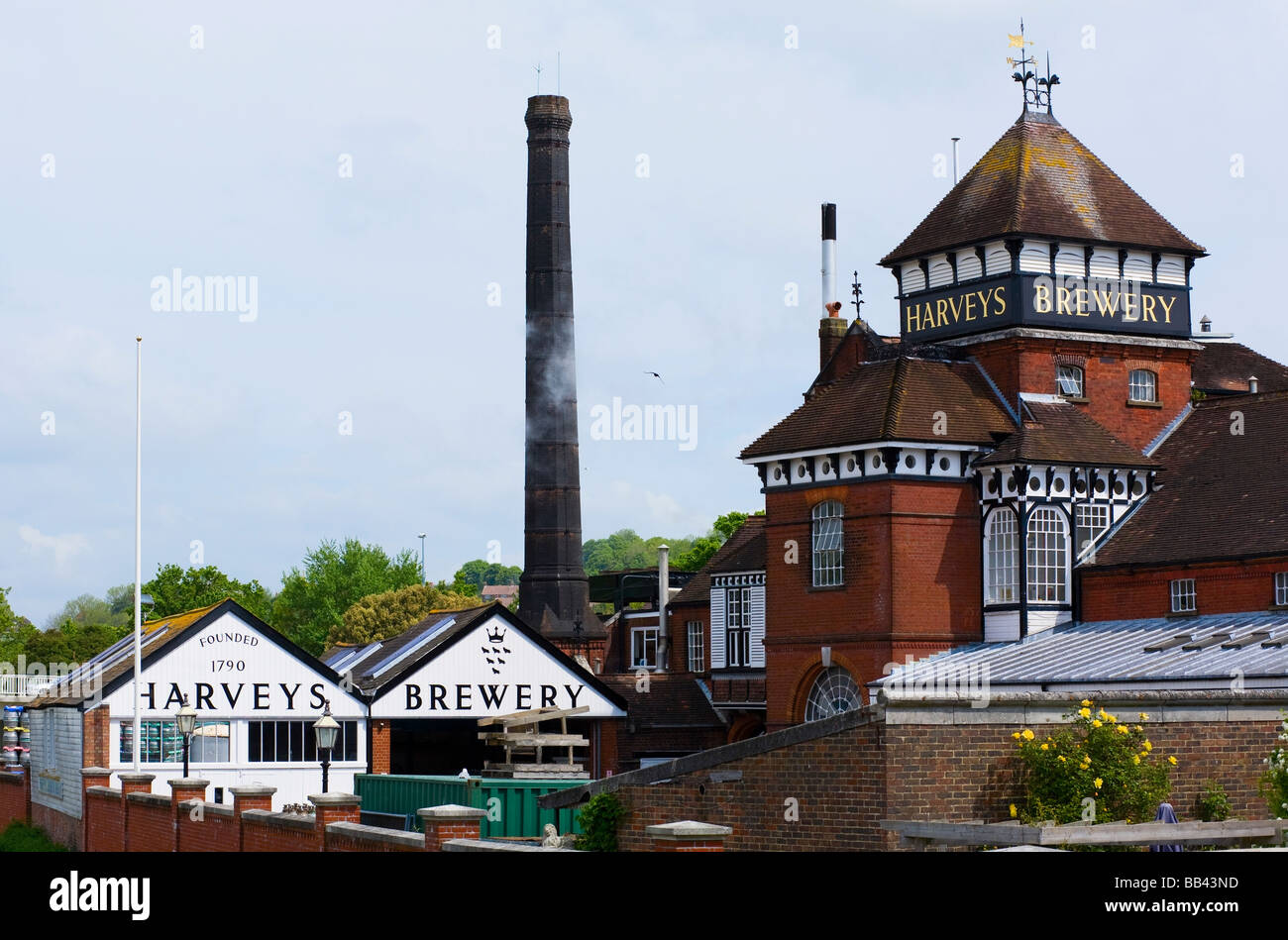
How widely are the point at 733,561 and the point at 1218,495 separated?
1909cm

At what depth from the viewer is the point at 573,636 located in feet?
223

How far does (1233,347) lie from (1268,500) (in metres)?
19.1

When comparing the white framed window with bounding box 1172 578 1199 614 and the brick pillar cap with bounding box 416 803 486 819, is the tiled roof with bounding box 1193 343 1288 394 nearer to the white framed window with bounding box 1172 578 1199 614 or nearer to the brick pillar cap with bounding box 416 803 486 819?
the white framed window with bounding box 1172 578 1199 614

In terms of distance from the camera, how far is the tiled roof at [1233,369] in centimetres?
5691

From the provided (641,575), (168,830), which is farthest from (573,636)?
(168,830)

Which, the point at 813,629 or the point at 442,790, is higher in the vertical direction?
the point at 813,629

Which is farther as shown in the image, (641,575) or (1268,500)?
(641,575)

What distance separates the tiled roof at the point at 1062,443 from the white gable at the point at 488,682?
1455cm

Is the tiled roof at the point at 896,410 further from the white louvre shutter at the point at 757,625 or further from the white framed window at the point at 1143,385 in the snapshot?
the white louvre shutter at the point at 757,625

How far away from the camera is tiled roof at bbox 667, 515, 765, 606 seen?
57656mm

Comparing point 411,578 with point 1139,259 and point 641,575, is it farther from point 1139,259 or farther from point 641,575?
point 1139,259
